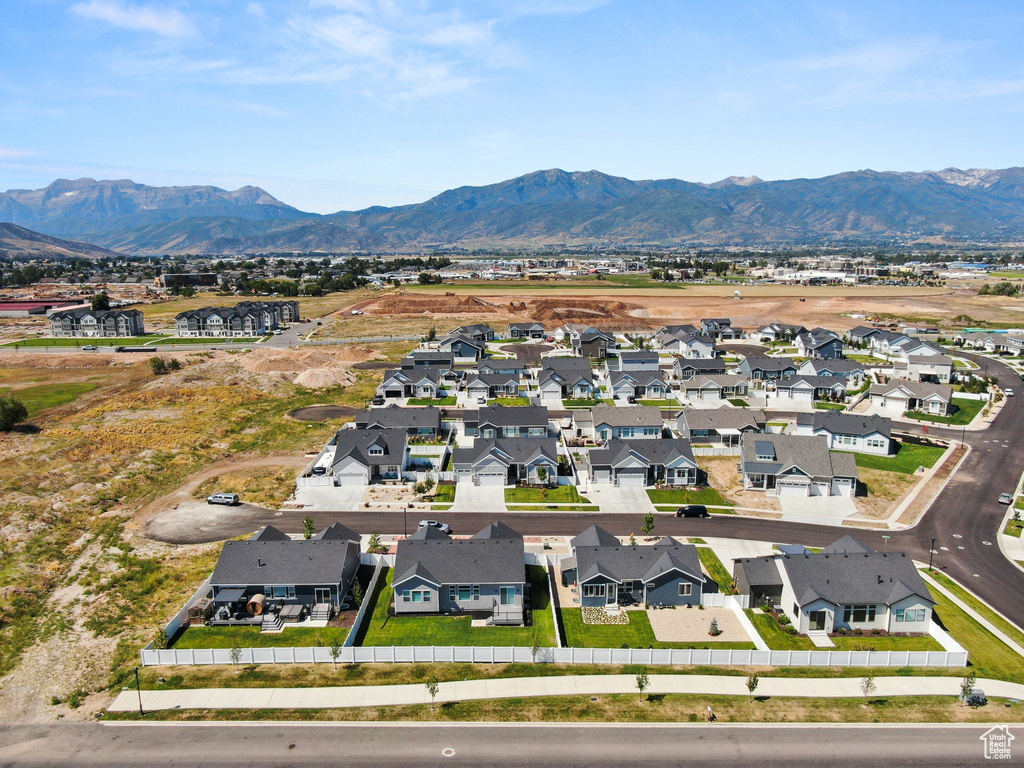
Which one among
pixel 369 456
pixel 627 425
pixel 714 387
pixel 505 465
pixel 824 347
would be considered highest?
pixel 824 347

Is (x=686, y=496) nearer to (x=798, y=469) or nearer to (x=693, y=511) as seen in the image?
(x=693, y=511)

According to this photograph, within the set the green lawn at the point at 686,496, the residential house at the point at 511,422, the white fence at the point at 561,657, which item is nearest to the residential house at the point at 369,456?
the residential house at the point at 511,422

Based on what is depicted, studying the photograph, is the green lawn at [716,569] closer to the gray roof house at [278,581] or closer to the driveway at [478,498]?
the driveway at [478,498]

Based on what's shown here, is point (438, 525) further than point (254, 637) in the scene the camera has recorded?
Yes

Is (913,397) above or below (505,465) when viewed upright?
above

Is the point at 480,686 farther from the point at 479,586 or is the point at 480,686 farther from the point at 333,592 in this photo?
the point at 333,592

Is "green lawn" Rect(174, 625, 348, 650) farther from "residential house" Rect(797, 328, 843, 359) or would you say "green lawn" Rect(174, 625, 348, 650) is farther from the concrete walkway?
"residential house" Rect(797, 328, 843, 359)

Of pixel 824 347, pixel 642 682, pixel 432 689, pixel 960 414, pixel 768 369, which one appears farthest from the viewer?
pixel 824 347

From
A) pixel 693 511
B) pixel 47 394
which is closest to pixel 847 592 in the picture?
pixel 693 511
